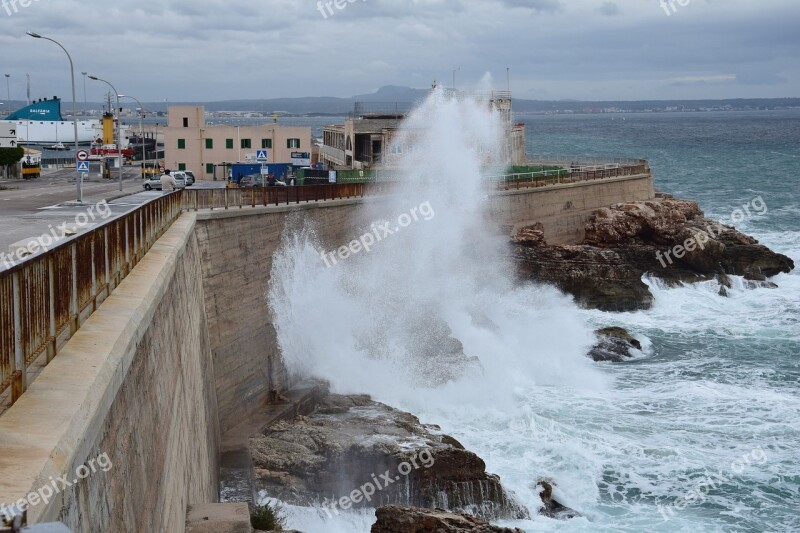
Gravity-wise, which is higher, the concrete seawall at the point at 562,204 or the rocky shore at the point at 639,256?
the concrete seawall at the point at 562,204

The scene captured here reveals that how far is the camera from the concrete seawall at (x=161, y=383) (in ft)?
14.9

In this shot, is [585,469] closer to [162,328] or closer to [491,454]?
[491,454]

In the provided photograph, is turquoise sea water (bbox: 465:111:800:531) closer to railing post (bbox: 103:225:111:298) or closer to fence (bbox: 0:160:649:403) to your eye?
fence (bbox: 0:160:649:403)

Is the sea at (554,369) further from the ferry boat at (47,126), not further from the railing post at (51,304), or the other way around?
the ferry boat at (47,126)

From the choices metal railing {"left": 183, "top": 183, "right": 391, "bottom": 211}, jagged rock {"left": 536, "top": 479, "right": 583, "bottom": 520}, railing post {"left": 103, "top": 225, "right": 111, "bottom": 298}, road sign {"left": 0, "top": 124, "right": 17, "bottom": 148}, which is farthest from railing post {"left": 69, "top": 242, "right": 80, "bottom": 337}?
road sign {"left": 0, "top": 124, "right": 17, "bottom": 148}

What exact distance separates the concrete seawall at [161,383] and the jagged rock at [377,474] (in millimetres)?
1116

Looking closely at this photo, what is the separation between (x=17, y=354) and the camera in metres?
4.92

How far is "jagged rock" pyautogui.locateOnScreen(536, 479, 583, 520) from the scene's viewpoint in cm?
1683

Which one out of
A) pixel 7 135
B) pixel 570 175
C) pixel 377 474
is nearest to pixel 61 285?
pixel 377 474

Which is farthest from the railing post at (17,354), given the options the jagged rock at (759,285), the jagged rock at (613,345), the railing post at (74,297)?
the jagged rock at (759,285)

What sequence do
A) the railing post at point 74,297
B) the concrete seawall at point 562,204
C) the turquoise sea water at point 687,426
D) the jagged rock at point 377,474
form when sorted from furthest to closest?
the concrete seawall at point 562,204
the turquoise sea water at point 687,426
the jagged rock at point 377,474
the railing post at point 74,297

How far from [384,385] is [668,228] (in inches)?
857

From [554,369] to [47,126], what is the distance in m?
75.8

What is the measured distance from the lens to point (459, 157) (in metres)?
39.6
